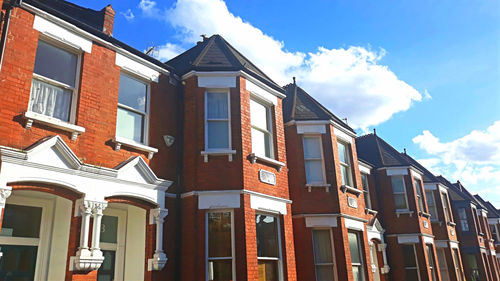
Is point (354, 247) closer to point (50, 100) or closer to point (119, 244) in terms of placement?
point (119, 244)

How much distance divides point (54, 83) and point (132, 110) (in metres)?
1.79

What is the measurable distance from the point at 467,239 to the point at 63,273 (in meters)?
25.2

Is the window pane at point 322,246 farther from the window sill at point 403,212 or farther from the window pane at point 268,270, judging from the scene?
the window sill at point 403,212

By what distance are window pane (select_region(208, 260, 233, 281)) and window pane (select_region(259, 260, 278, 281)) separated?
3.01 ft

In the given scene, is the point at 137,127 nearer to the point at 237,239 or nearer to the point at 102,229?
the point at 102,229

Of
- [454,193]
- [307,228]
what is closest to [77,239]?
[307,228]

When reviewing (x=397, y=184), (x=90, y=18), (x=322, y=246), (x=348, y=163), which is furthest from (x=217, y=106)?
(x=397, y=184)

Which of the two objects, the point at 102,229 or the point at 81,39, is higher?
the point at 81,39

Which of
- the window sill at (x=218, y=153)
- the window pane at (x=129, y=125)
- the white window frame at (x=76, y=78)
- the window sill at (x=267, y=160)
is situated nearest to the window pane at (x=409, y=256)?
the window sill at (x=267, y=160)

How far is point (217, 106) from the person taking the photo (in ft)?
33.2

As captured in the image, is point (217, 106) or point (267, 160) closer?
point (217, 106)

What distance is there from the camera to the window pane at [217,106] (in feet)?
32.8

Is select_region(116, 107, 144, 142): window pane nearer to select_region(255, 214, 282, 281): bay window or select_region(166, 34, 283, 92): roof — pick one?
select_region(166, 34, 283, 92): roof

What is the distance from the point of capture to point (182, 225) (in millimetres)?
9102
